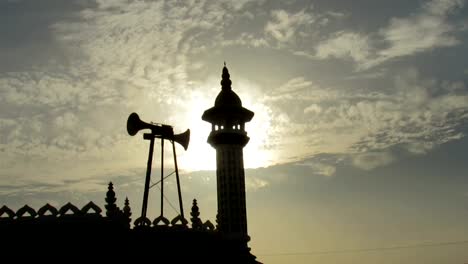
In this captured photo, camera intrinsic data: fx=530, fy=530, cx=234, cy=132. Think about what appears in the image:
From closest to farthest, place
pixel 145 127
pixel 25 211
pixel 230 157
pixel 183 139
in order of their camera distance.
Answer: pixel 25 211 < pixel 145 127 < pixel 183 139 < pixel 230 157

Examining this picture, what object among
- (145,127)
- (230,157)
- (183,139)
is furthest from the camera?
(230,157)

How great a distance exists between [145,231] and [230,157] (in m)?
9.55

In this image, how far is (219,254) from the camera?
2975cm

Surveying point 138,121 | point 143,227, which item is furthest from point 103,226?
point 138,121

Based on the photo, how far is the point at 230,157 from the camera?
34.1 m

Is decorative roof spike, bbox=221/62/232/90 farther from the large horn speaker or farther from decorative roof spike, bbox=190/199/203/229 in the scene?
decorative roof spike, bbox=190/199/203/229

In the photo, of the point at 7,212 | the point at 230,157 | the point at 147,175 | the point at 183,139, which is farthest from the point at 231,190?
the point at 7,212

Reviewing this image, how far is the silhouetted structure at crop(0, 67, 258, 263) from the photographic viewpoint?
76.3 feet

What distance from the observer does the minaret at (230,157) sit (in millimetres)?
32503

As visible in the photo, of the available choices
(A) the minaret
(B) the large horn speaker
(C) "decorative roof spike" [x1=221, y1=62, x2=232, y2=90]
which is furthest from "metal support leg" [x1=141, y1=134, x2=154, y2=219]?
(C) "decorative roof spike" [x1=221, y1=62, x2=232, y2=90]

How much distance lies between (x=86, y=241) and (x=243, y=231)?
37.7 feet

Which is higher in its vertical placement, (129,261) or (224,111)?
(224,111)

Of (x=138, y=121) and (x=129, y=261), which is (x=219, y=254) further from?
(x=138, y=121)

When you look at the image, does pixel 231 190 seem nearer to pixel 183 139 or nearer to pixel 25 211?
pixel 183 139
